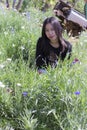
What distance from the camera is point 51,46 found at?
3.73 m

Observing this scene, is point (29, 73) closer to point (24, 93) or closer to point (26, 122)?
point (24, 93)

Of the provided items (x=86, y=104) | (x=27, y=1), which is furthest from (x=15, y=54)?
(x=27, y=1)

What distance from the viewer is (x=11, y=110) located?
250 centimetres

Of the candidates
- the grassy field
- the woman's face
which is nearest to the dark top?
the woman's face

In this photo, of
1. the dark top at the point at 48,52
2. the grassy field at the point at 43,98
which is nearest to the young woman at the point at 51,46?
the dark top at the point at 48,52

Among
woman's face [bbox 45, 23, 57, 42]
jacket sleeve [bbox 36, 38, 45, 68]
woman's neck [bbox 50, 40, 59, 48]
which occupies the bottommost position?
jacket sleeve [bbox 36, 38, 45, 68]

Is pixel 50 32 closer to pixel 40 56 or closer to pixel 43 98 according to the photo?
pixel 40 56

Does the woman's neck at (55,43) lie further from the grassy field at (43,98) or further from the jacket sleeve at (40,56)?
the grassy field at (43,98)

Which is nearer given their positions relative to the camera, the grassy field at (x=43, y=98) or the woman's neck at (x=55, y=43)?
the grassy field at (x=43, y=98)

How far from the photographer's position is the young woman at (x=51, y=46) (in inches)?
138

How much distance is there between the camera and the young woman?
351 centimetres

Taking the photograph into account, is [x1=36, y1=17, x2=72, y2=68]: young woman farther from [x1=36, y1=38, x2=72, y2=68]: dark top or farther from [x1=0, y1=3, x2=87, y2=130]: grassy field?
[x1=0, y1=3, x2=87, y2=130]: grassy field

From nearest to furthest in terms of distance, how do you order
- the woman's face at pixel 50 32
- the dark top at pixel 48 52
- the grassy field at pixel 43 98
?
→ the grassy field at pixel 43 98 → the woman's face at pixel 50 32 → the dark top at pixel 48 52

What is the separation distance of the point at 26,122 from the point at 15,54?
176 centimetres
